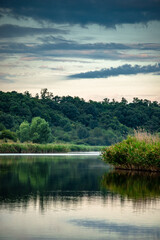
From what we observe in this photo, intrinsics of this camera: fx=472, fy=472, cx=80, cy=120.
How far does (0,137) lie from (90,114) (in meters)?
60.4

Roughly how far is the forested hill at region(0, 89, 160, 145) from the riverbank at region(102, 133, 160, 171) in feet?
255

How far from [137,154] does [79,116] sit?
106714mm

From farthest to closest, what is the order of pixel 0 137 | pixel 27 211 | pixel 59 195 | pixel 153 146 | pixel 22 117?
pixel 22 117 → pixel 0 137 → pixel 153 146 → pixel 59 195 → pixel 27 211

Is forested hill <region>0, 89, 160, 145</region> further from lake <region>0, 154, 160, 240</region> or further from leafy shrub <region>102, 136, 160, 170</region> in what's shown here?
lake <region>0, 154, 160, 240</region>

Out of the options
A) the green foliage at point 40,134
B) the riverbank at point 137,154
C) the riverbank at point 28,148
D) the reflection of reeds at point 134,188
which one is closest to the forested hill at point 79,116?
the green foliage at point 40,134

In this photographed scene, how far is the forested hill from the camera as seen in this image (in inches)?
4673

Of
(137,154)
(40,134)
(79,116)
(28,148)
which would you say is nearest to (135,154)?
(137,154)

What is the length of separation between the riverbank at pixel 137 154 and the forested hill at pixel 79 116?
7775 centimetres

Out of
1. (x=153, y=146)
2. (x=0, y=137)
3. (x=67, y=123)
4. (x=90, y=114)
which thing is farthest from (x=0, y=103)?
(x=153, y=146)

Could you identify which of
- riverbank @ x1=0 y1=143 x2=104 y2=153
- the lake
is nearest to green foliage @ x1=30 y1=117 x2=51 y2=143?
riverbank @ x1=0 y1=143 x2=104 y2=153

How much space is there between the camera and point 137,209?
13.5m

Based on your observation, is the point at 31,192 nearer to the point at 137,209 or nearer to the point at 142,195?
the point at 142,195

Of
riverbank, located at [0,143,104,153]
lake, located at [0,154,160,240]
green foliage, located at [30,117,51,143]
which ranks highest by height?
green foliage, located at [30,117,51,143]

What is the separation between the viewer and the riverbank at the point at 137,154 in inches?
1104
